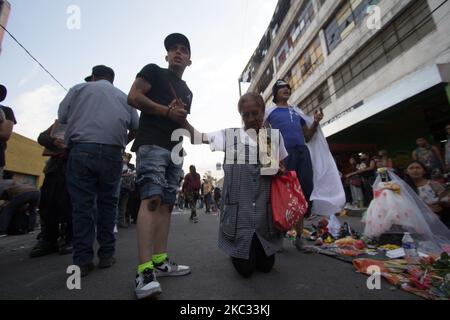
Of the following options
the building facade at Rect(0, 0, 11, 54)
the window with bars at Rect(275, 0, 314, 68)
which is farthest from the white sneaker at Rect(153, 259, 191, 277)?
the window with bars at Rect(275, 0, 314, 68)

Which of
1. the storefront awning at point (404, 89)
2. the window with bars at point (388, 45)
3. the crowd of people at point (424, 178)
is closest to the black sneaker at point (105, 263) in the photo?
the crowd of people at point (424, 178)

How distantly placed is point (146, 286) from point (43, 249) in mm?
2308

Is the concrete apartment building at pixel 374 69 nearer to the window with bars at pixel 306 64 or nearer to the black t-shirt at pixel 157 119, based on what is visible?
the window with bars at pixel 306 64

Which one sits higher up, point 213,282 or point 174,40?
point 174,40

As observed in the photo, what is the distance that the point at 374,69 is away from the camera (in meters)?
10.9

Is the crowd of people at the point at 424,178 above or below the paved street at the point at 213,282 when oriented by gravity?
above

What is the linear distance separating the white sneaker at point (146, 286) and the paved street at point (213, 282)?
8 cm

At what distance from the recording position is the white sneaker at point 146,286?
1387mm

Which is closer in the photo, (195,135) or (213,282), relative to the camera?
(213,282)

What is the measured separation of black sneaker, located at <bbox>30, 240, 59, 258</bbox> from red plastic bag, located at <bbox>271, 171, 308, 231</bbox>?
281 centimetres

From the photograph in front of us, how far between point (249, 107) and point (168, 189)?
1048 millimetres

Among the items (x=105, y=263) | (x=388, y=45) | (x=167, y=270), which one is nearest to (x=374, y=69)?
(x=388, y=45)

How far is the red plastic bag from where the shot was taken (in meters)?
1.86

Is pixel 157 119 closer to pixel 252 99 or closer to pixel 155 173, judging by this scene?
pixel 155 173
